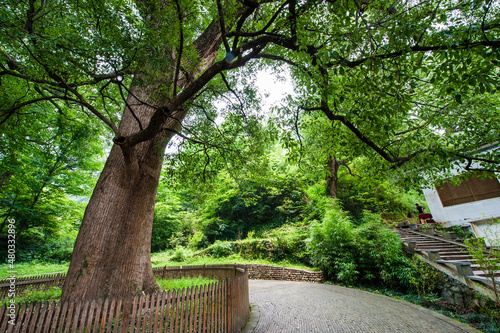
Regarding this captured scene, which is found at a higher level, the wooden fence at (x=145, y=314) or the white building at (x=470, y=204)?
the white building at (x=470, y=204)

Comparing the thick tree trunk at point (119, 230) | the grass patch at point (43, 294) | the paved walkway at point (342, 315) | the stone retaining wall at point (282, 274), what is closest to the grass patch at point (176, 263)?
the stone retaining wall at point (282, 274)

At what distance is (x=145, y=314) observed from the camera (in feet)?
10.2

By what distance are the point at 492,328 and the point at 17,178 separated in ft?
62.6

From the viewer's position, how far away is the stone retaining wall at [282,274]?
10294 millimetres

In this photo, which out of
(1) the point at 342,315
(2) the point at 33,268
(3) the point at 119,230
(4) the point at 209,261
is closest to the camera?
(3) the point at 119,230

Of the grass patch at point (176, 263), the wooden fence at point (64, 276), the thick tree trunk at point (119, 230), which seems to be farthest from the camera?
the grass patch at point (176, 263)

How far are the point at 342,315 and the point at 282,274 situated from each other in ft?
22.4

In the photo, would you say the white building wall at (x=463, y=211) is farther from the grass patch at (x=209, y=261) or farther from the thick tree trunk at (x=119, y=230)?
the thick tree trunk at (x=119, y=230)

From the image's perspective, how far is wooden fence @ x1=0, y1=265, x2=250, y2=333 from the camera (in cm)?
263

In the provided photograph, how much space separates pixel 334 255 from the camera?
9.82m

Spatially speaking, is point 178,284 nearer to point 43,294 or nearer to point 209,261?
point 43,294

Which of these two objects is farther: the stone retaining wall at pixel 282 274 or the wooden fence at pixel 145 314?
→ the stone retaining wall at pixel 282 274

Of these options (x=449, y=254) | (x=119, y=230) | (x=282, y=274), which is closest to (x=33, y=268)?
(x=119, y=230)

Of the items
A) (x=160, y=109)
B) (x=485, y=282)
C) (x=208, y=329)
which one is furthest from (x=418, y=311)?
(x=160, y=109)
